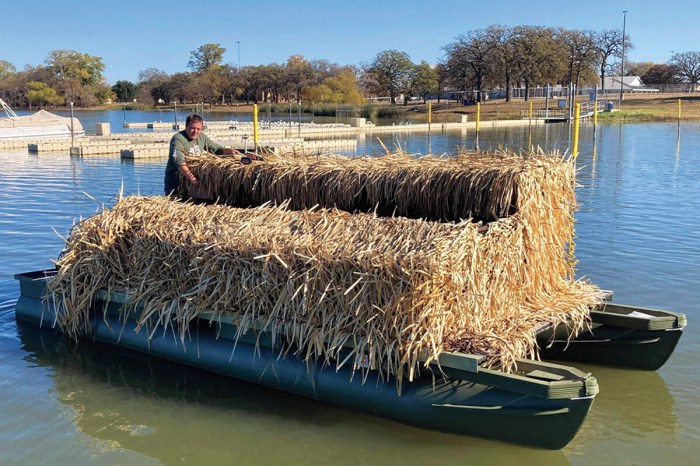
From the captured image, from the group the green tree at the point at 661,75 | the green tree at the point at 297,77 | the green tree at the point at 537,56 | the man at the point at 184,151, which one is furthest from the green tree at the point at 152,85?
the man at the point at 184,151

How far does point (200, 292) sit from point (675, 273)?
24.1 ft

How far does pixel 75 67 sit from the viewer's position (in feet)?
418

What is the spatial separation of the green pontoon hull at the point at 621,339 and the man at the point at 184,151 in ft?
15.6

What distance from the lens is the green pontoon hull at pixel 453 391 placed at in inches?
194

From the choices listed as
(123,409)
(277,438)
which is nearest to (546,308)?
(277,438)

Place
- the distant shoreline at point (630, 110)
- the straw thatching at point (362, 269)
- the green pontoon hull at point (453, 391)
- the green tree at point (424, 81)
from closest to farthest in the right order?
the green pontoon hull at point (453, 391) < the straw thatching at point (362, 269) < the distant shoreline at point (630, 110) < the green tree at point (424, 81)

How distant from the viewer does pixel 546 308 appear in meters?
6.25

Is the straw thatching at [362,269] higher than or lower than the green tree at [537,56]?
lower

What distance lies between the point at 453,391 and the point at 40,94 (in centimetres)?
11904

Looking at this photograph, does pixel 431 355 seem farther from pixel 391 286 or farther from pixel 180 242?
pixel 180 242

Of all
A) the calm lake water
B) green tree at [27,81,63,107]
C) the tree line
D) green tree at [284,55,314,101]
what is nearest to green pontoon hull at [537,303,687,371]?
the calm lake water

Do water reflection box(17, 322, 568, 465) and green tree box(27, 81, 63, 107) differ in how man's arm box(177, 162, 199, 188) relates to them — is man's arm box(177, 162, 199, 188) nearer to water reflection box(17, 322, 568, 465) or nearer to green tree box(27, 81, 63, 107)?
water reflection box(17, 322, 568, 465)

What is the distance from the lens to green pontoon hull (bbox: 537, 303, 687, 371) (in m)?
→ 6.33

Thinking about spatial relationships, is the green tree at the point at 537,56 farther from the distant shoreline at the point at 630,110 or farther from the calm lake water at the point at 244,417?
the calm lake water at the point at 244,417
